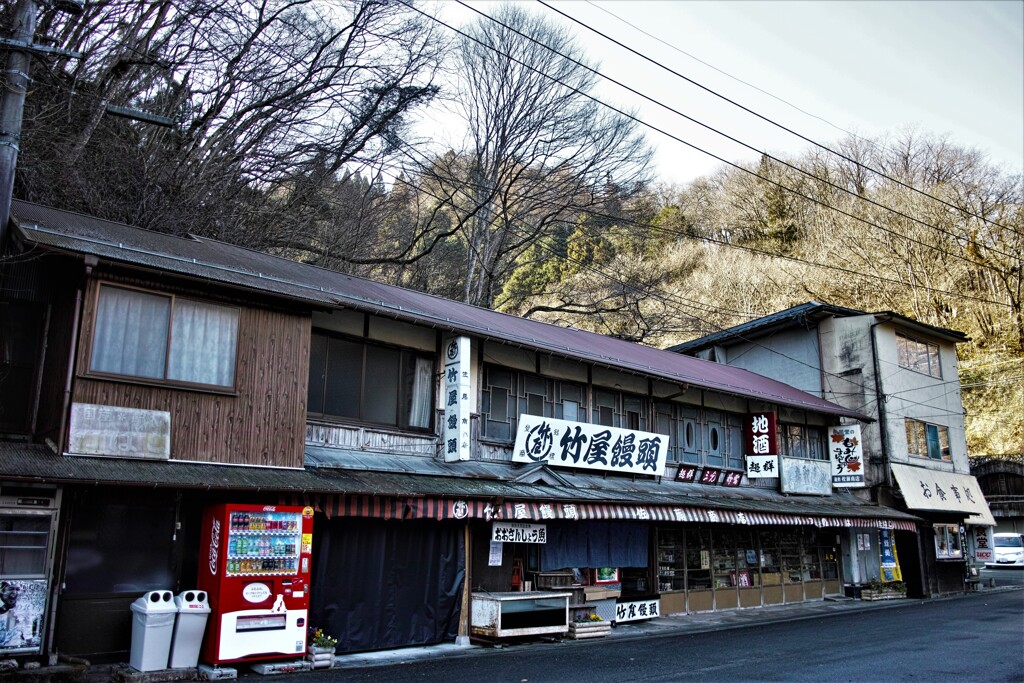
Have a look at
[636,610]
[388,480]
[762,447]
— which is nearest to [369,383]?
[388,480]

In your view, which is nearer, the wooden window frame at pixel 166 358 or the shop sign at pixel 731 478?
the wooden window frame at pixel 166 358

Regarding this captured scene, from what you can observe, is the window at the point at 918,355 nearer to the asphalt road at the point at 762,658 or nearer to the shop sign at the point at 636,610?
the asphalt road at the point at 762,658

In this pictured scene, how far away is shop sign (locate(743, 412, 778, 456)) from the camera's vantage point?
22219 millimetres

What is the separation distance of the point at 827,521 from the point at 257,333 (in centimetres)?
1688

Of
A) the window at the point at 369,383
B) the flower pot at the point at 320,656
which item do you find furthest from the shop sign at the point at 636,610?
the flower pot at the point at 320,656

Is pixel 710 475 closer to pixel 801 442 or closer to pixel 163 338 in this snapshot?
pixel 801 442

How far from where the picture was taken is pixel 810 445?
2570 cm

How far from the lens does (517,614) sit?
45.6 feet

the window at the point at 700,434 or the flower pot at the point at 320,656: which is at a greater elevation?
the window at the point at 700,434

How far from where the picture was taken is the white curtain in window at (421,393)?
14961 mm

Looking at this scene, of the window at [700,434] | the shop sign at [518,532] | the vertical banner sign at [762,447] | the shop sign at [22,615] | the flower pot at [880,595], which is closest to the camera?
the shop sign at [22,615]

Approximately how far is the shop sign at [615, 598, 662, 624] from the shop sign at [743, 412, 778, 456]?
19.8 feet

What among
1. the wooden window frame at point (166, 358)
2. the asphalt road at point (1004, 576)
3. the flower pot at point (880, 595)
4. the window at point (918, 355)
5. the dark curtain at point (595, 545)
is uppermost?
the window at point (918, 355)

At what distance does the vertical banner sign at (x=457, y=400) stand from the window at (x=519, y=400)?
1239mm
